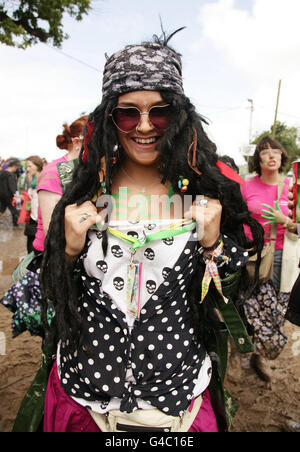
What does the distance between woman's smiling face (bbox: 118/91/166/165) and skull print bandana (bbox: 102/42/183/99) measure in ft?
0.09

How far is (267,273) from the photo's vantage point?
3248 mm

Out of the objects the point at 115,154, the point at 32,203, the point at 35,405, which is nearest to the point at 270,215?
the point at 115,154

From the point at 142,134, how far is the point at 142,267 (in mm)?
509

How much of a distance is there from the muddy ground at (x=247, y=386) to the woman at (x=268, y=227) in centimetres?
15

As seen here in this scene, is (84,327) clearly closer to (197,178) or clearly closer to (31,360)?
(197,178)

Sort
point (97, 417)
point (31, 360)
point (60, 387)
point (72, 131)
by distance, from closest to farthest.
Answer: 1. point (97, 417)
2. point (60, 387)
3. point (72, 131)
4. point (31, 360)

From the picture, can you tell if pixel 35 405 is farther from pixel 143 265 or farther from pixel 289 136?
pixel 289 136

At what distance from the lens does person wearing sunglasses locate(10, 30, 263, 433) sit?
1342mm

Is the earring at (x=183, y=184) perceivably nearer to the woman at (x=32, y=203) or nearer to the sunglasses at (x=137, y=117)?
the sunglasses at (x=137, y=117)

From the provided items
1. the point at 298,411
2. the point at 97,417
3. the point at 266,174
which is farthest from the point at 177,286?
the point at 266,174

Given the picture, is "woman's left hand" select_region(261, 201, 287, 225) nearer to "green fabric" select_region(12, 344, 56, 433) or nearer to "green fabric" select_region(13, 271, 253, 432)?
"green fabric" select_region(13, 271, 253, 432)

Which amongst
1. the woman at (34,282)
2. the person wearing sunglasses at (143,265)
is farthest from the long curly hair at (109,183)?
the woman at (34,282)

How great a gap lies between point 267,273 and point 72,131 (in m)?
2.09

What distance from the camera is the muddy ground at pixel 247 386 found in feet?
9.21
